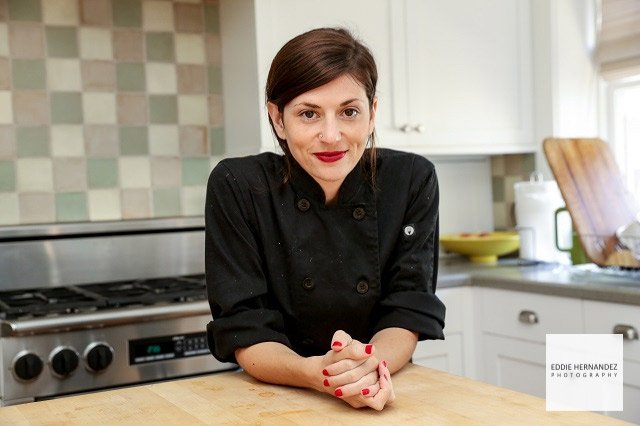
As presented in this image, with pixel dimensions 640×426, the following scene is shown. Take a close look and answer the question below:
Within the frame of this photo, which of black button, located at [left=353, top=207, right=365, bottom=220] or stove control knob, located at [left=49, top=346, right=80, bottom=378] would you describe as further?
stove control knob, located at [left=49, top=346, right=80, bottom=378]

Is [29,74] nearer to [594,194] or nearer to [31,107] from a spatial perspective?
[31,107]

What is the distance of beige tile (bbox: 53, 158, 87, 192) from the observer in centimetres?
273

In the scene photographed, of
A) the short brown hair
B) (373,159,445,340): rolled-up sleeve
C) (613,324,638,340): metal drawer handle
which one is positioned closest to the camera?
the short brown hair

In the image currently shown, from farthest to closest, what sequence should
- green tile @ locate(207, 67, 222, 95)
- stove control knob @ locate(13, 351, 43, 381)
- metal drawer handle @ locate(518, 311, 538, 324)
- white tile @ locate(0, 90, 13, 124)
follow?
green tile @ locate(207, 67, 222, 95)
white tile @ locate(0, 90, 13, 124)
metal drawer handle @ locate(518, 311, 538, 324)
stove control knob @ locate(13, 351, 43, 381)

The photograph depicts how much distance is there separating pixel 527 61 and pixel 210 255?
203 cm

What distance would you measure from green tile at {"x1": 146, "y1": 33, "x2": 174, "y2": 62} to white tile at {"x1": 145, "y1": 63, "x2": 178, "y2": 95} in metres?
0.02

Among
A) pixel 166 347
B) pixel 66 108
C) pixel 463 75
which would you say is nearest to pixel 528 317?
pixel 463 75

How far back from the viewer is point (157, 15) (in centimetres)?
288

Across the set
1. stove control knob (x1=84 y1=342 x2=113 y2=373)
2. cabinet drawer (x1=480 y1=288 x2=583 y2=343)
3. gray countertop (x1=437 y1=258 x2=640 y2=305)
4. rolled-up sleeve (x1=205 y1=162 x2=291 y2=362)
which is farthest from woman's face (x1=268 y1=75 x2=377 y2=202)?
cabinet drawer (x1=480 y1=288 x2=583 y2=343)

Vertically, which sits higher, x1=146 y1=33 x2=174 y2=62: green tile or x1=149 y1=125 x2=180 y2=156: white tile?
x1=146 y1=33 x2=174 y2=62: green tile

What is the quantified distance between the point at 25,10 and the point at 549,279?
1.81 m

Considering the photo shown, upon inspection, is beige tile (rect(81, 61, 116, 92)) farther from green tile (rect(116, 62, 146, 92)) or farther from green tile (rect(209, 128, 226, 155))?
green tile (rect(209, 128, 226, 155))

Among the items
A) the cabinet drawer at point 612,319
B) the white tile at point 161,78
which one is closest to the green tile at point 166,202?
the white tile at point 161,78

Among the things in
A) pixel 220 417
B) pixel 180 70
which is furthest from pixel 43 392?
pixel 180 70
